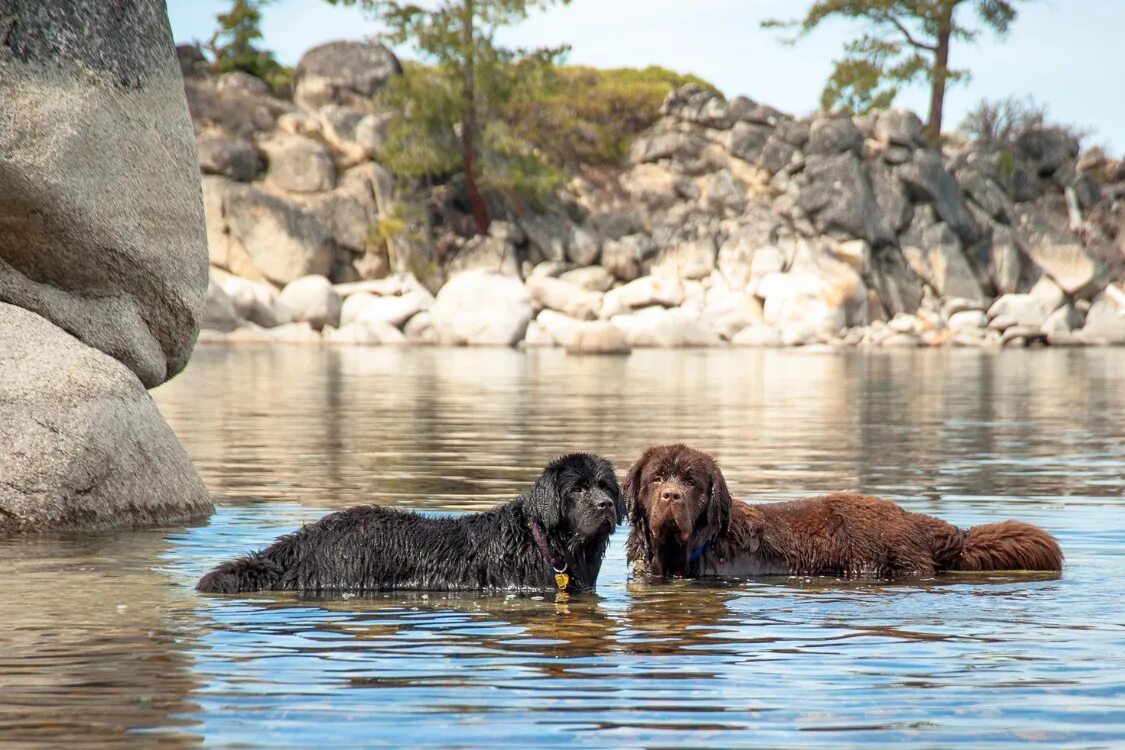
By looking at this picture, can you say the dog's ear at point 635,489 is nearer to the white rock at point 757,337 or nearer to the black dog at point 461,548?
the black dog at point 461,548

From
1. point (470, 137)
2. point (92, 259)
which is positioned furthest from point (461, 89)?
point (92, 259)

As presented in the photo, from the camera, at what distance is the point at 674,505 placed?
31.1ft

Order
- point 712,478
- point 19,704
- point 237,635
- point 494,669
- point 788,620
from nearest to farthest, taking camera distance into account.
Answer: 1. point 19,704
2. point 494,669
3. point 237,635
4. point 788,620
5. point 712,478

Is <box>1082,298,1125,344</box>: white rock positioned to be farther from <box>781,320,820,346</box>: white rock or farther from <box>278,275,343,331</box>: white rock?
<box>278,275,343,331</box>: white rock

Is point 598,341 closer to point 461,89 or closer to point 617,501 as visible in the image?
point 461,89

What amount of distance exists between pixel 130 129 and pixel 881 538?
6.88m

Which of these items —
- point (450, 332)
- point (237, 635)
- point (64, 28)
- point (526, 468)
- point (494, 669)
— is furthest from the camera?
point (450, 332)

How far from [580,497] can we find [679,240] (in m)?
61.4

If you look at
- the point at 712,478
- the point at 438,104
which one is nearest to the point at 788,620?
the point at 712,478

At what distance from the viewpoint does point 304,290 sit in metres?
61.7

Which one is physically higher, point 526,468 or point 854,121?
point 854,121

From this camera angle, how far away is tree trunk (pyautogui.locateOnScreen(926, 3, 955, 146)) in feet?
251

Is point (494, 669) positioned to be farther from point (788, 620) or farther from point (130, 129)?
point (130, 129)

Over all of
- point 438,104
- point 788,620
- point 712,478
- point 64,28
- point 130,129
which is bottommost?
point 788,620
